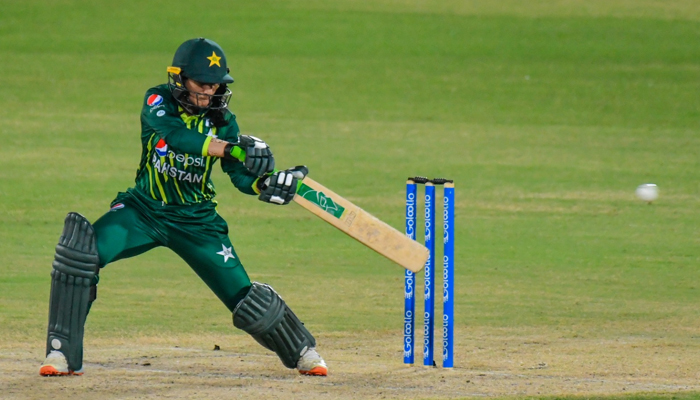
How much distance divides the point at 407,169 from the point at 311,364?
7.13m

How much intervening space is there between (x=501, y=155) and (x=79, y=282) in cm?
885

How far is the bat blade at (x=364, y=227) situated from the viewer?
18.0 feet

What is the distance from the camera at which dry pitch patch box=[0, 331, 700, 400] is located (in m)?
5.36

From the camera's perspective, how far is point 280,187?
5.49 meters

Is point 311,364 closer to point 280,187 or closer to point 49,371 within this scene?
point 280,187

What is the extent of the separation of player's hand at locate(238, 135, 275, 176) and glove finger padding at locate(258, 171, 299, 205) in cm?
6

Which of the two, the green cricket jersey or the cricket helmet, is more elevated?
the cricket helmet

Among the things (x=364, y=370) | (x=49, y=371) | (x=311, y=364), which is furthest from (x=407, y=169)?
(x=49, y=371)

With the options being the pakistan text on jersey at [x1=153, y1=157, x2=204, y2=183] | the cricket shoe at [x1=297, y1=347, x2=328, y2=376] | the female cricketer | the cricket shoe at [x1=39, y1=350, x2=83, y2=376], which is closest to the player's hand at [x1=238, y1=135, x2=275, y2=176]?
the female cricketer

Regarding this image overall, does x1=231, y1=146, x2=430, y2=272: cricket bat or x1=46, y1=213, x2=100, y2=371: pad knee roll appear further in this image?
x1=231, y1=146, x2=430, y2=272: cricket bat

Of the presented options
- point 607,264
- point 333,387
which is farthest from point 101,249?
point 607,264

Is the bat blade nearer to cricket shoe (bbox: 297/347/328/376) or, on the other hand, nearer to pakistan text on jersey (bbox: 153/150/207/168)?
pakistan text on jersey (bbox: 153/150/207/168)

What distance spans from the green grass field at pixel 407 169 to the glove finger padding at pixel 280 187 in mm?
900

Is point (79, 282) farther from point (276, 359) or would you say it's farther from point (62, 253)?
point (276, 359)
